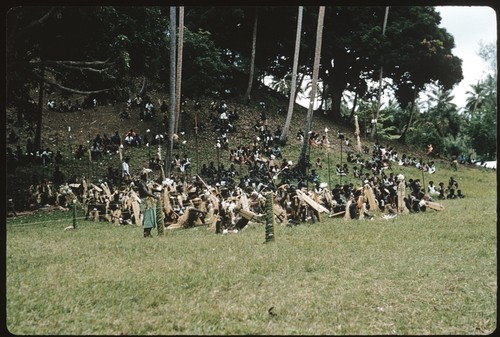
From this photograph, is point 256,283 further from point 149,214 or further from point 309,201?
point 309,201

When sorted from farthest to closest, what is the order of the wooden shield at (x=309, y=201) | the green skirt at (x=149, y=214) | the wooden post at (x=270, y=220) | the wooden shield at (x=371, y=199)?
the wooden shield at (x=371, y=199) → the wooden shield at (x=309, y=201) → the green skirt at (x=149, y=214) → the wooden post at (x=270, y=220)

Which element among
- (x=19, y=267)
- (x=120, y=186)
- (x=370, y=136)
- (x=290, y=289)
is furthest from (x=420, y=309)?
(x=370, y=136)

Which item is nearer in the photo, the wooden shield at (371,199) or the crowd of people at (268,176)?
the crowd of people at (268,176)

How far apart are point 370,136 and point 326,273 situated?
107ft

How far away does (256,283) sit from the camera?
740cm

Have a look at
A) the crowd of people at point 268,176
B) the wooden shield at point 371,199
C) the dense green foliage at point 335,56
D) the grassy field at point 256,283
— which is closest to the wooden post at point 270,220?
the grassy field at point 256,283

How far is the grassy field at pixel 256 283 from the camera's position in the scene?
226 inches

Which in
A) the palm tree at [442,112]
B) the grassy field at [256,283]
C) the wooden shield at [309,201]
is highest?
the palm tree at [442,112]

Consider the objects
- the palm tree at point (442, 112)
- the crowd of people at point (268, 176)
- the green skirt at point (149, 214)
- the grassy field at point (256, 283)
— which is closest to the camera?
the grassy field at point (256, 283)

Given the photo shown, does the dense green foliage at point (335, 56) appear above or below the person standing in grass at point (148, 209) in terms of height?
above

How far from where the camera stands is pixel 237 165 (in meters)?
28.1

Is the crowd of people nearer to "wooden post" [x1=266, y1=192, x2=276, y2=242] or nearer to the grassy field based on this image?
"wooden post" [x1=266, y1=192, x2=276, y2=242]

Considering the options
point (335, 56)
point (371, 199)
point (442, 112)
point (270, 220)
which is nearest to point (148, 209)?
point (270, 220)

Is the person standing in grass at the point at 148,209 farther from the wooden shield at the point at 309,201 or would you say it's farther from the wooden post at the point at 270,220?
the wooden shield at the point at 309,201
